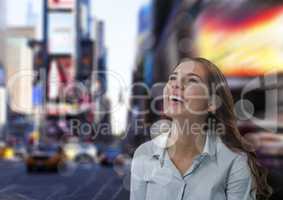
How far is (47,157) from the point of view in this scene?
125 inches

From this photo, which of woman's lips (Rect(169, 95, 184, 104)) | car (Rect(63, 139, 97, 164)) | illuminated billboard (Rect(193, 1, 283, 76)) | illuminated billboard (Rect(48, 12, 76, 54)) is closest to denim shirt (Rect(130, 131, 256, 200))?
woman's lips (Rect(169, 95, 184, 104))

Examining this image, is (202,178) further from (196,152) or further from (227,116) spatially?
(227,116)

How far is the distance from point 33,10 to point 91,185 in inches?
35.6

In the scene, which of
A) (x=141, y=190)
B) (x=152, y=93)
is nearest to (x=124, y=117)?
(x=152, y=93)

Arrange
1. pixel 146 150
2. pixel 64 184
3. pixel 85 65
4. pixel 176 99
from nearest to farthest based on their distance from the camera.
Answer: pixel 176 99 → pixel 146 150 → pixel 64 184 → pixel 85 65

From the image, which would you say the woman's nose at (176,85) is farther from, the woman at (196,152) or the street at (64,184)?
the street at (64,184)

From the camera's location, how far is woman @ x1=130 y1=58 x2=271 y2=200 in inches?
57.1

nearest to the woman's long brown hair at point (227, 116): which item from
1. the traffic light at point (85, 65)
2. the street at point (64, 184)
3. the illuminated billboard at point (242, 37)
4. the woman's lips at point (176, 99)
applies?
the woman's lips at point (176, 99)

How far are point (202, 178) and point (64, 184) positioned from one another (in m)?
1.46

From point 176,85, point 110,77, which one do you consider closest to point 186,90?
point 176,85

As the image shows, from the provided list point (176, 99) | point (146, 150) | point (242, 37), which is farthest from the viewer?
point (242, 37)

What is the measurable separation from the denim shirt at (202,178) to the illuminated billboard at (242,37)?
5.67 feet

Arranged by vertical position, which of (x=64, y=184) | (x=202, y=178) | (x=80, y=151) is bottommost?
(x=64, y=184)

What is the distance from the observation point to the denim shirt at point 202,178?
1441 mm
